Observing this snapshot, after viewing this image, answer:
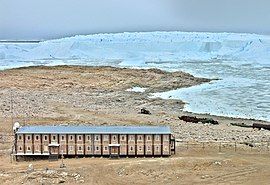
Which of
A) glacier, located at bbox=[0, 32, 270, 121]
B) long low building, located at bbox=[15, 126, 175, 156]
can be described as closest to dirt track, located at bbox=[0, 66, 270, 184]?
long low building, located at bbox=[15, 126, 175, 156]

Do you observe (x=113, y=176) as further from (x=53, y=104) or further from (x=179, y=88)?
(x=179, y=88)

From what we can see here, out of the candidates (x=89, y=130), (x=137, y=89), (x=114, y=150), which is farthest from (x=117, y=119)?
(x=137, y=89)

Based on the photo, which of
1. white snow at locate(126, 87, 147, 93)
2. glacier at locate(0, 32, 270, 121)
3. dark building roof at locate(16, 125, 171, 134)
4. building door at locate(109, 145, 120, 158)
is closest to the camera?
building door at locate(109, 145, 120, 158)

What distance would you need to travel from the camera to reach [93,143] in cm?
1905

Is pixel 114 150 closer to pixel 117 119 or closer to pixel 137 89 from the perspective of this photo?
pixel 117 119

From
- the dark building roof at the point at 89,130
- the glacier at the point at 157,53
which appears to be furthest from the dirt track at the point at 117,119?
the glacier at the point at 157,53

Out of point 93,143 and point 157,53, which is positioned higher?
point 157,53

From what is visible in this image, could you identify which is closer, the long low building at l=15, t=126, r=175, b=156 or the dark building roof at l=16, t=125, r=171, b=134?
the long low building at l=15, t=126, r=175, b=156

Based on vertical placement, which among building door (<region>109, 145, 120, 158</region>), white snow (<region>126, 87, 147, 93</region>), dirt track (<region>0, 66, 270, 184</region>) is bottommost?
white snow (<region>126, 87, 147, 93</region>)

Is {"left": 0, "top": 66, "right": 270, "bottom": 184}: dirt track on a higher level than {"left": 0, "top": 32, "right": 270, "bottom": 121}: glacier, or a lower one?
lower

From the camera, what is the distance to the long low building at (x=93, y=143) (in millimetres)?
18922

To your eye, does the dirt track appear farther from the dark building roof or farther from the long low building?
the dark building roof

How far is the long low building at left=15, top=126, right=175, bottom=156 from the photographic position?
18922 millimetres

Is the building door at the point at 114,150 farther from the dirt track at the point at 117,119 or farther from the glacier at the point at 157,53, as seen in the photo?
the glacier at the point at 157,53
